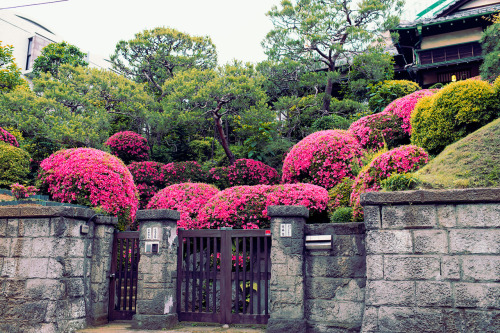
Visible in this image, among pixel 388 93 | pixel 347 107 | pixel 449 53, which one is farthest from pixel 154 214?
pixel 449 53

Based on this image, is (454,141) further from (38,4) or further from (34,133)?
(34,133)

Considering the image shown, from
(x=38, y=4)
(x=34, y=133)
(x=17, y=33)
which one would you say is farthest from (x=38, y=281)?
(x=17, y=33)

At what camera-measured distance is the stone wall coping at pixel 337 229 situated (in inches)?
237

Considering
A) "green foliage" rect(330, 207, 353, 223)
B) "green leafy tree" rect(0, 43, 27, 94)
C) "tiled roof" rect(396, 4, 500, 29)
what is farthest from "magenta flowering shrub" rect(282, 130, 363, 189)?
"green leafy tree" rect(0, 43, 27, 94)

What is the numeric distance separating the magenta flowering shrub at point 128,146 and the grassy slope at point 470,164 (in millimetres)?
11021

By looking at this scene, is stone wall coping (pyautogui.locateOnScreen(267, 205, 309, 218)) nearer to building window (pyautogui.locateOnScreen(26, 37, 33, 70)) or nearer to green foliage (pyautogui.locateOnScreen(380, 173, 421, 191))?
green foliage (pyautogui.locateOnScreen(380, 173, 421, 191))

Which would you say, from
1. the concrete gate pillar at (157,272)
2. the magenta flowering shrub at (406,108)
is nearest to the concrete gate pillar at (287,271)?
the concrete gate pillar at (157,272)

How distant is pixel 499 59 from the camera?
1538 cm

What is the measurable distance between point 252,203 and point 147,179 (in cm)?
598

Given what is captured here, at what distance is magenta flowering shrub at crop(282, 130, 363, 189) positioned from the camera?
394 inches

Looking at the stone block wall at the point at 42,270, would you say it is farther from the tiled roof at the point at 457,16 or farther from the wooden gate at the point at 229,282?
the tiled roof at the point at 457,16

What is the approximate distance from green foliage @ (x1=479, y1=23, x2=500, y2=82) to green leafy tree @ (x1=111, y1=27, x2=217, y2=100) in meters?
11.4

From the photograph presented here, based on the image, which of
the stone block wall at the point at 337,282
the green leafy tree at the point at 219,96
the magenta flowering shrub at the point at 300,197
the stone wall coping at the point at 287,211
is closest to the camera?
the stone block wall at the point at 337,282

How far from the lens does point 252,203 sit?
848 cm
